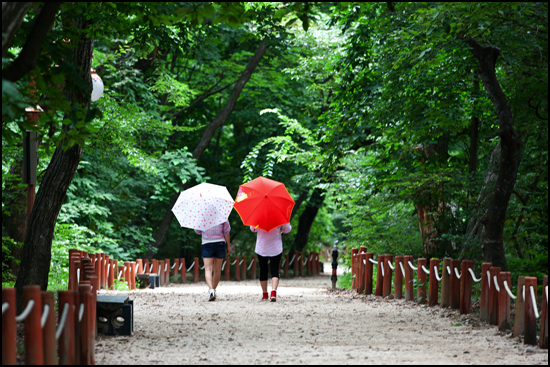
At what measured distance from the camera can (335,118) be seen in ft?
47.7

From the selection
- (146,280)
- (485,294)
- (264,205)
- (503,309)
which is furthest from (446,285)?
(146,280)

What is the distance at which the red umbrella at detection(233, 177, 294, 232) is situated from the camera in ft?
44.1

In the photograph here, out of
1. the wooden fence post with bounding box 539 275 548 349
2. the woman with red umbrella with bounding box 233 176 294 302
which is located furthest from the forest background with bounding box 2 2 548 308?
the wooden fence post with bounding box 539 275 548 349

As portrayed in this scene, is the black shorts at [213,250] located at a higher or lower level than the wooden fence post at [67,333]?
higher

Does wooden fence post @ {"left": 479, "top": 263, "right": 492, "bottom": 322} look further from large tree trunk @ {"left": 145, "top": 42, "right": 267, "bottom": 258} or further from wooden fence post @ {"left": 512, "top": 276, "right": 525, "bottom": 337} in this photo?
large tree trunk @ {"left": 145, "top": 42, "right": 267, "bottom": 258}

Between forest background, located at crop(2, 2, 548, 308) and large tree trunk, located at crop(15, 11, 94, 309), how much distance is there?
0.02 meters

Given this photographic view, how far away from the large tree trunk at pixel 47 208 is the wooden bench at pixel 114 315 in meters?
1.89

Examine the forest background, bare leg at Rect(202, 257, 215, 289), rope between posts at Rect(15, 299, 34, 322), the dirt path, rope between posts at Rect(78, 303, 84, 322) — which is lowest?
the dirt path

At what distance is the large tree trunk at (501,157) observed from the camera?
36.2 ft

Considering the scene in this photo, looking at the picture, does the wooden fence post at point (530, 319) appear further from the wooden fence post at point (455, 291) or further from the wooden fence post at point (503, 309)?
the wooden fence post at point (455, 291)

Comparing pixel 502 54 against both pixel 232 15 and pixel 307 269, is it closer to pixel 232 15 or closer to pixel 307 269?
pixel 232 15

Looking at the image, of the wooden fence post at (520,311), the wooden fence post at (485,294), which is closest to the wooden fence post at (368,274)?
the wooden fence post at (485,294)

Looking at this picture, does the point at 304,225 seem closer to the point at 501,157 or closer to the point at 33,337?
the point at 501,157

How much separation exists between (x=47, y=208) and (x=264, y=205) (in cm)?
413
